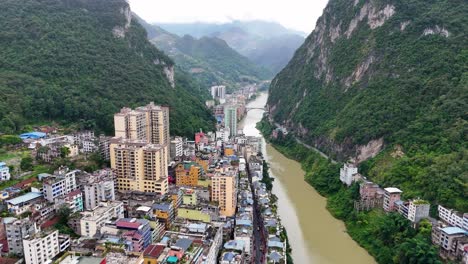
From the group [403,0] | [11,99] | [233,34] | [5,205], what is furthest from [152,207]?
[233,34]

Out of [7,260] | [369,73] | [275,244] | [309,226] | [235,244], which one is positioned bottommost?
[309,226]

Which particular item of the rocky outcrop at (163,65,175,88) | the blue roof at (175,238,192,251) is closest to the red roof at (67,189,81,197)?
the blue roof at (175,238,192,251)

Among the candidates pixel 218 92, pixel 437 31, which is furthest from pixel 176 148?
pixel 218 92

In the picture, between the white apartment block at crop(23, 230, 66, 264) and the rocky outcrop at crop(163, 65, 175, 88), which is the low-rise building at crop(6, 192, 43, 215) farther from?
the rocky outcrop at crop(163, 65, 175, 88)

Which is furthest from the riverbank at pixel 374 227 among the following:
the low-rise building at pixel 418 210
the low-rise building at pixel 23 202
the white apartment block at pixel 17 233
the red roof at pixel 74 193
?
the low-rise building at pixel 23 202

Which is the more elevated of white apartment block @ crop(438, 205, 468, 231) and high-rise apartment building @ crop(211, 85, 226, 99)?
high-rise apartment building @ crop(211, 85, 226, 99)

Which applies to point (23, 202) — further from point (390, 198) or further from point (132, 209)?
point (390, 198)

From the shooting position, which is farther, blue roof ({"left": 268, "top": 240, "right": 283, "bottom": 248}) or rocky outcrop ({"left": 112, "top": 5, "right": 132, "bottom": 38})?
rocky outcrop ({"left": 112, "top": 5, "right": 132, "bottom": 38})
